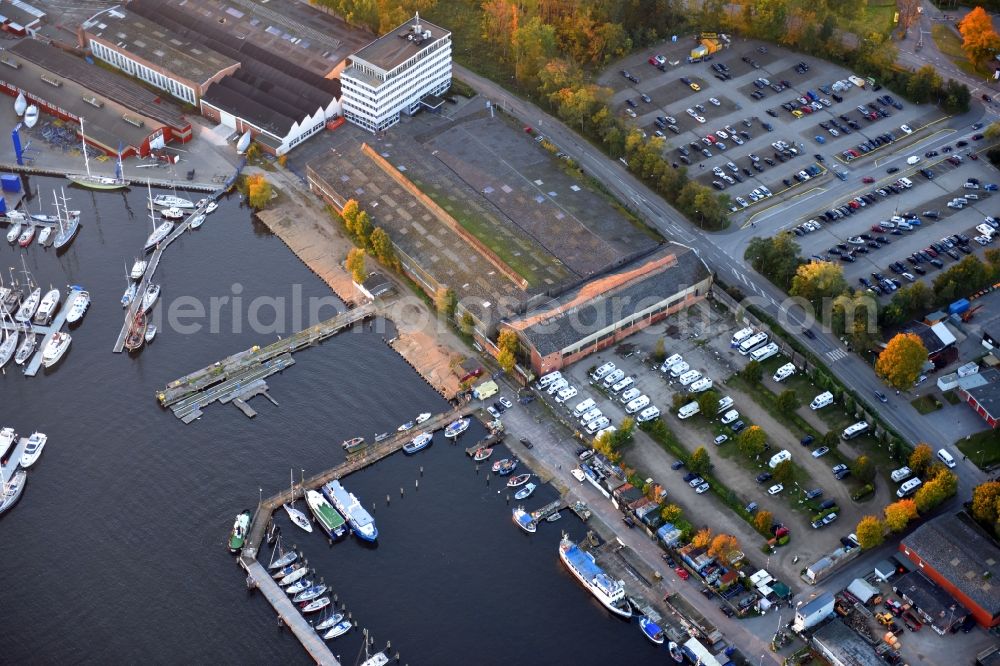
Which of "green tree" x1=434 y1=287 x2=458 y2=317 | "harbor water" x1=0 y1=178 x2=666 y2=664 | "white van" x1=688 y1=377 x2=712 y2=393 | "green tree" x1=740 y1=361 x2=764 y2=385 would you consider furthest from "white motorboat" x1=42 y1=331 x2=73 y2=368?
"green tree" x1=740 y1=361 x2=764 y2=385

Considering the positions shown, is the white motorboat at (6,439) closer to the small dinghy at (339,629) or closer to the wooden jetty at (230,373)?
the wooden jetty at (230,373)

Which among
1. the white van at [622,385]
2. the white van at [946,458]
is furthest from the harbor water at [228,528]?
the white van at [946,458]

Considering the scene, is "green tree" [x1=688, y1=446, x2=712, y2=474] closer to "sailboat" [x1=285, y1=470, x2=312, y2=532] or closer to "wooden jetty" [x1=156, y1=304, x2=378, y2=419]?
"sailboat" [x1=285, y1=470, x2=312, y2=532]

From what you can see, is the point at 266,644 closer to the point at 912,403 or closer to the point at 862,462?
the point at 862,462

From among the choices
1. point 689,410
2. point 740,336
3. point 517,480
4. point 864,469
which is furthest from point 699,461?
point 740,336

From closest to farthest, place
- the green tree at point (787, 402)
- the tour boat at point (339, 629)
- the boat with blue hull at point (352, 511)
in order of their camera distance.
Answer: the tour boat at point (339, 629), the boat with blue hull at point (352, 511), the green tree at point (787, 402)

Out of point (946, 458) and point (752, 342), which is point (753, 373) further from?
point (946, 458)

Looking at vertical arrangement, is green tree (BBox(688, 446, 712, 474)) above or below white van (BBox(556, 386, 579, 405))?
above
